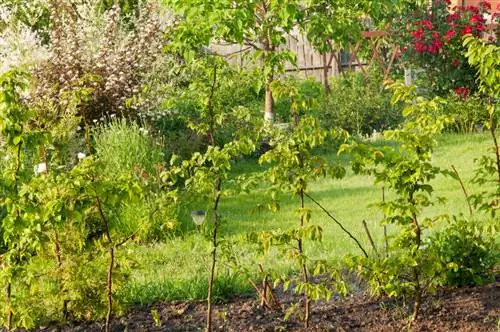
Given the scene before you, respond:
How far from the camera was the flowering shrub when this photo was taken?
1315 cm

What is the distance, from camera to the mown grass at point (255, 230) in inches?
223

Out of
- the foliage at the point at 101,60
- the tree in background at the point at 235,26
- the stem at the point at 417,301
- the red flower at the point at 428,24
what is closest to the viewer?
the stem at the point at 417,301

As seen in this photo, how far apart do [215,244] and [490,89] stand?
5.50 ft

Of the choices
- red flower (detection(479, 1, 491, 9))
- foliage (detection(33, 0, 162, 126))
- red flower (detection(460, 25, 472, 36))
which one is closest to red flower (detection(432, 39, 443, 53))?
red flower (detection(460, 25, 472, 36))

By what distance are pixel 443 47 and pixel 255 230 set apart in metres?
6.55

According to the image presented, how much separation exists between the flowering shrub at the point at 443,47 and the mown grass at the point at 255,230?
2.32m

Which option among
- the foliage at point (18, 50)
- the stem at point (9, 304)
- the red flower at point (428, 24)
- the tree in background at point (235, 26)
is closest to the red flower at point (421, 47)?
the red flower at point (428, 24)

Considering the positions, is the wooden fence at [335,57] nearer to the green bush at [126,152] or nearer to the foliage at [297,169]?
the green bush at [126,152]

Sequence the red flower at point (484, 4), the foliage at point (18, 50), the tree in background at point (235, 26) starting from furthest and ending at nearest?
1. the red flower at point (484, 4)
2. the foliage at point (18, 50)
3. the tree in background at point (235, 26)

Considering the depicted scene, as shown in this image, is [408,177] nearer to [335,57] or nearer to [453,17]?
[453,17]

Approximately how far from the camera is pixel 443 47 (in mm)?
13289

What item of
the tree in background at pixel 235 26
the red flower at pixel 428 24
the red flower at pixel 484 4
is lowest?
the red flower at pixel 428 24

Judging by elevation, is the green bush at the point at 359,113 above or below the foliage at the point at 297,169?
below

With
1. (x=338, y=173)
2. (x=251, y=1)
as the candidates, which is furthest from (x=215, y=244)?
(x=251, y=1)
